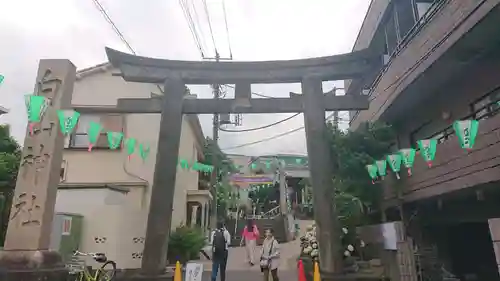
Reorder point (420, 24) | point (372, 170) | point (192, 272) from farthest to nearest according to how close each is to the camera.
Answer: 1. point (420, 24)
2. point (372, 170)
3. point (192, 272)

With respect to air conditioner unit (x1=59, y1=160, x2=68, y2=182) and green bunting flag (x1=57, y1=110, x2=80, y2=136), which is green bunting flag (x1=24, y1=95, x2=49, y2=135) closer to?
green bunting flag (x1=57, y1=110, x2=80, y2=136)

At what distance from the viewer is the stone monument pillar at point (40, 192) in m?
7.14

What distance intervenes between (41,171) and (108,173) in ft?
25.8

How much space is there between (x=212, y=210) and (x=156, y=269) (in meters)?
15.9

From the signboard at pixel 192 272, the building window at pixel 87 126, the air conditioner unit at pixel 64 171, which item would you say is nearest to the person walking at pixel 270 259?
the signboard at pixel 192 272


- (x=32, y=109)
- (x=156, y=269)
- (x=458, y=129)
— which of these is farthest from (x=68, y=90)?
(x=458, y=129)

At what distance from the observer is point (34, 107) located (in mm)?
7891

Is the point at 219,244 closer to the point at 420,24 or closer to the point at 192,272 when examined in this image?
the point at 192,272

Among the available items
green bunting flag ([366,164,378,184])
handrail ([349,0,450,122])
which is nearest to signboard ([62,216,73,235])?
green bunting flag ([366,164,378,184])

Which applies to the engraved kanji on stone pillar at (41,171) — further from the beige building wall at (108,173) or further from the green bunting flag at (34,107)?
the beige building wall at (108,173)

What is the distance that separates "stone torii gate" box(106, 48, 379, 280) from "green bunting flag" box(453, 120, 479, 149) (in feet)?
12.4

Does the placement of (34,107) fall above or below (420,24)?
below

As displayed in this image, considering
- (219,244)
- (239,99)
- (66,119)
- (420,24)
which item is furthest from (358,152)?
(66,119)

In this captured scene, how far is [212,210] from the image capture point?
25.2 meters
